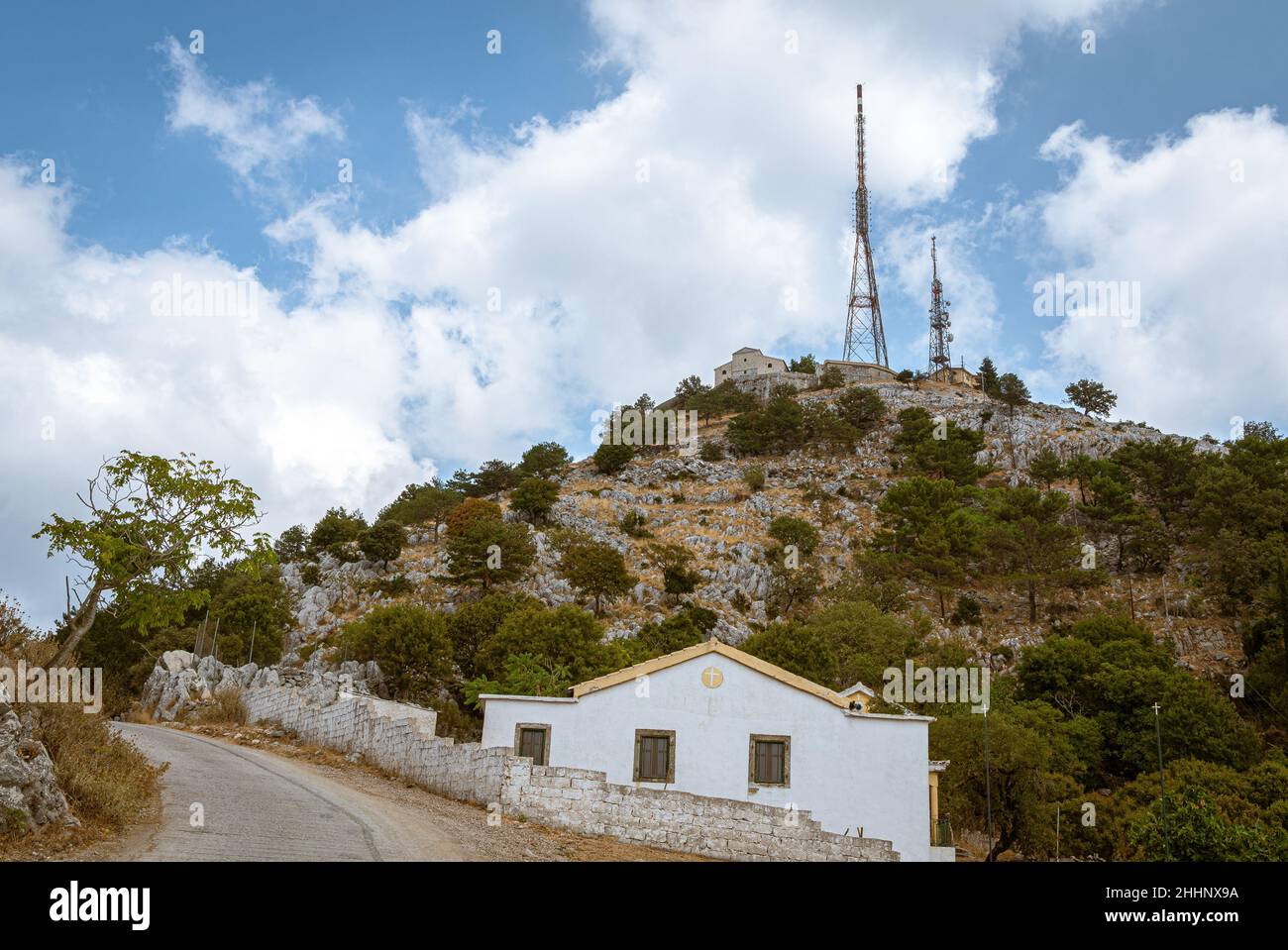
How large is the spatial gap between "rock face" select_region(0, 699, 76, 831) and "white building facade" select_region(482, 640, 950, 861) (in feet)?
39.0

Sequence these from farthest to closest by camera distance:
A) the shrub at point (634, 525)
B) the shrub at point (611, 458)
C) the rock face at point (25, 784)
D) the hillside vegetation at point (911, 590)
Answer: the shrub at point (611, 458), the shrub at point (634, 525), the hillside vegetation at point (911, 590), the rock face at point (25, 784)

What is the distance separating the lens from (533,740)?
23016mm

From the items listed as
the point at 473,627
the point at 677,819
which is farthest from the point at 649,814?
the point at 473,627

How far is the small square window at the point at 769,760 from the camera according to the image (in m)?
22.1

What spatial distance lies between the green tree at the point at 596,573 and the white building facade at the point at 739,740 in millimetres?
33226

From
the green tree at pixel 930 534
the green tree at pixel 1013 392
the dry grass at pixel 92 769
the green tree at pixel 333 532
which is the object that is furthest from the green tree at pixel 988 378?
the dry grass at pixel 92 769

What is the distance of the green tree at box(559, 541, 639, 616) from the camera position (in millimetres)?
56625

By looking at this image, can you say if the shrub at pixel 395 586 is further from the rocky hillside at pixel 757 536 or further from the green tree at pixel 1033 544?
the green tree at pixel 1033 544
